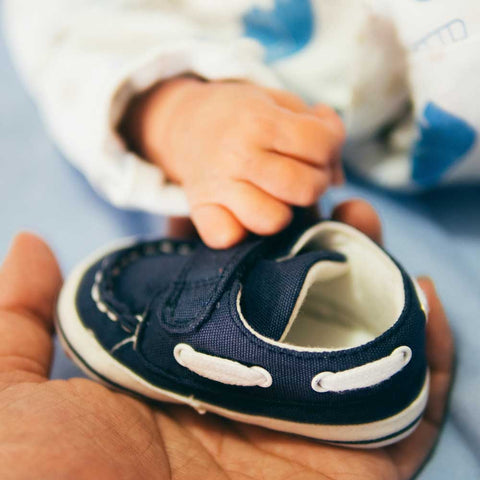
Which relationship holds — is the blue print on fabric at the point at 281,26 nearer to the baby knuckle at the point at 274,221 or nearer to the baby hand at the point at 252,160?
the baby hand at the point at 252,160

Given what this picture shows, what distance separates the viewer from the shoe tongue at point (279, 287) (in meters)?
0.40

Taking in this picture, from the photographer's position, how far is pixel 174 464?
0.41 meters

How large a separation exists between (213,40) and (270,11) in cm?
9

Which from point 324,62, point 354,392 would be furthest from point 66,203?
point 354,392

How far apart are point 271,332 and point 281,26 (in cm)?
49

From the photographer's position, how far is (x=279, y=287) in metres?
0.41

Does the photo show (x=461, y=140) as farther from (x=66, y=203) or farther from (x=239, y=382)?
(x=66, y=203)

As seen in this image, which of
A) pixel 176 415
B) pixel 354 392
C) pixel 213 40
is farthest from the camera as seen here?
pixel 213 40

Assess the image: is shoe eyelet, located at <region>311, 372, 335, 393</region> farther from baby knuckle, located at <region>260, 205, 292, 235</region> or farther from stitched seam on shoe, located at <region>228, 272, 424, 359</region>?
baby knuckle, located at <region>260, 205, 292, 235</region>

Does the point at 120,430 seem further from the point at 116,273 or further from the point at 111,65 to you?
the point at 111,65

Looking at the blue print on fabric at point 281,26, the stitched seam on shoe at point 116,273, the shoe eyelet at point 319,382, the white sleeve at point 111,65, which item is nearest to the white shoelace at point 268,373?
the shoe eyelet at point 319,382

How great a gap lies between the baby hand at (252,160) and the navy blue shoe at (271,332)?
0.03 metres

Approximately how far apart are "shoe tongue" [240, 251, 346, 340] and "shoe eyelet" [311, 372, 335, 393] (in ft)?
0.16

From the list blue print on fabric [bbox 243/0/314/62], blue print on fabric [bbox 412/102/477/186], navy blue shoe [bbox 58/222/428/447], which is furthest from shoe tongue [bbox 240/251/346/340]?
blue print on fabric [bbox 243/0/314/62]
